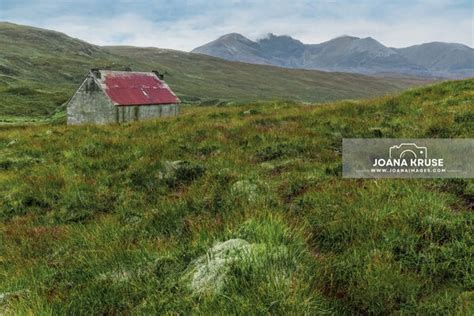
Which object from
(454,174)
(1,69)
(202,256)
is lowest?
(202,256)

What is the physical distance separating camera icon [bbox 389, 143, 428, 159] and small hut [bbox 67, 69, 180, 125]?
4731cm

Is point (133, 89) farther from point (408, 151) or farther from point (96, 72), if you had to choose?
point (408, 151)

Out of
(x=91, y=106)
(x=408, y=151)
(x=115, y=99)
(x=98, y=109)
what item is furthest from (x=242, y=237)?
(x=91, y=106)

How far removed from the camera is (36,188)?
11.6 m

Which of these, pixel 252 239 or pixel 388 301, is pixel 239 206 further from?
pixel 388 301

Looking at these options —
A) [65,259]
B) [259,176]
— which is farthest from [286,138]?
[65,259]

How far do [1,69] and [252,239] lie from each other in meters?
182

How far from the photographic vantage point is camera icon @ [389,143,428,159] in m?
9.63

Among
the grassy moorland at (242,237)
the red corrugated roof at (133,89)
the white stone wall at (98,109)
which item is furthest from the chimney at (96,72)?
the grassy moorland at (242,237)

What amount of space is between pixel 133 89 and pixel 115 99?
12.6 ft

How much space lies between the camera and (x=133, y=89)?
5653cm

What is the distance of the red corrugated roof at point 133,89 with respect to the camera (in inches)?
2138

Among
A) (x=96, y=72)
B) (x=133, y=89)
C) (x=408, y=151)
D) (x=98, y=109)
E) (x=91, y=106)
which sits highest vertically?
(x=96, y=72)

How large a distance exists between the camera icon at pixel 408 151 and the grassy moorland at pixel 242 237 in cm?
153
